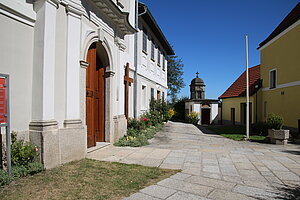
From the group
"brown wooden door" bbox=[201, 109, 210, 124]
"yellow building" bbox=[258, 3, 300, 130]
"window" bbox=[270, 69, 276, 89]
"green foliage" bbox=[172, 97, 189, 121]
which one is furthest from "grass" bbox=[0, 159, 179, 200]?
"green foliage" bbox=[172, 97, 189, 121]

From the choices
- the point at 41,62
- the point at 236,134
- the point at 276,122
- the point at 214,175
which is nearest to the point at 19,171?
the point at 41,62

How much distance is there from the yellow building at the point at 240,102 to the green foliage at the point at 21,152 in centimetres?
1658

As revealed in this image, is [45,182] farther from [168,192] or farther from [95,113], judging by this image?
[95,113]

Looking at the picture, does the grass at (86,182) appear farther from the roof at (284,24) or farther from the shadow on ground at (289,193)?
the roof at (284,24)

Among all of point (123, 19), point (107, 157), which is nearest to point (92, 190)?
point (107, 157)

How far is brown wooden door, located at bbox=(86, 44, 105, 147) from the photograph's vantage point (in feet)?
19.5

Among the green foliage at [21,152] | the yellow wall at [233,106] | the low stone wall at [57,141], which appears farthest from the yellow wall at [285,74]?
the green foliage at [21,152]

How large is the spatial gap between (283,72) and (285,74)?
310 mm

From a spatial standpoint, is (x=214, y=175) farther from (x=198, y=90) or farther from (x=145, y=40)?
(x=198, y=90)

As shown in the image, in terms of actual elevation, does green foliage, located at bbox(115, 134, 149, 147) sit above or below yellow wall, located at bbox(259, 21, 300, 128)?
below

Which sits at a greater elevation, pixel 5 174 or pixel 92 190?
pixel 5 174

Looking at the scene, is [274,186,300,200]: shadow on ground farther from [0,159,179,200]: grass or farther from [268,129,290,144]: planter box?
[268,129,290,144]: planter box

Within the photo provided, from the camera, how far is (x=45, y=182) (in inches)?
132

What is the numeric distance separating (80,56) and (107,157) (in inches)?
107
